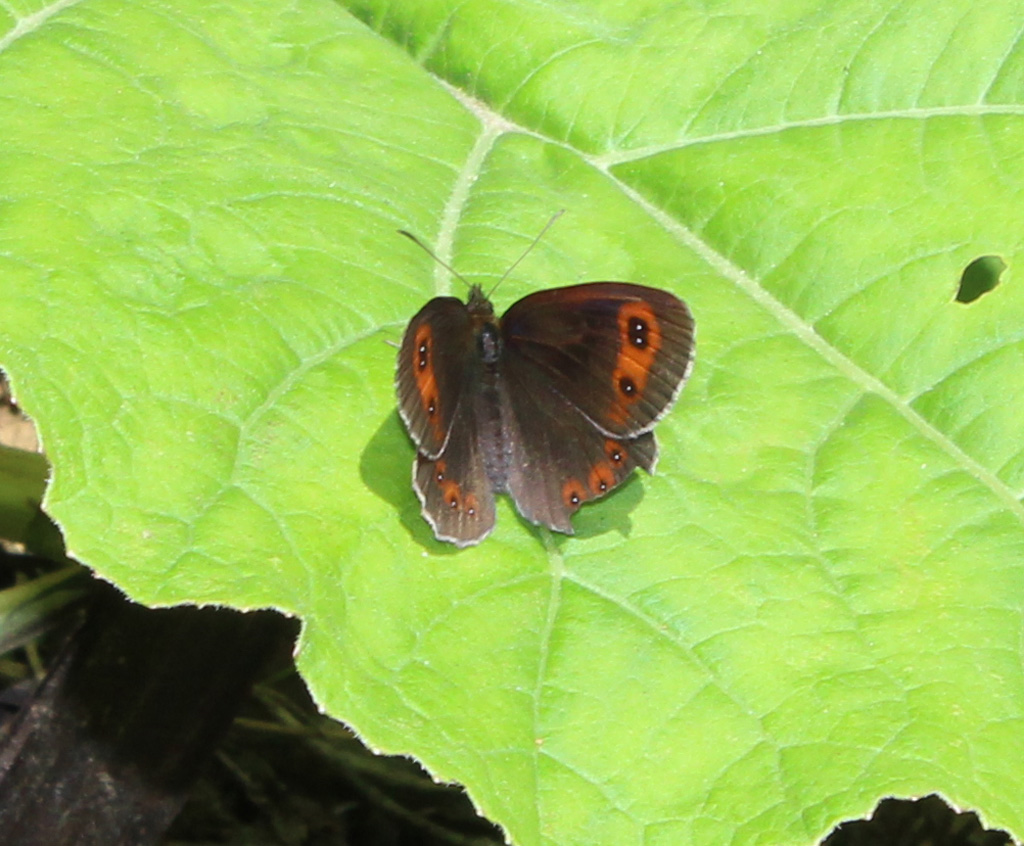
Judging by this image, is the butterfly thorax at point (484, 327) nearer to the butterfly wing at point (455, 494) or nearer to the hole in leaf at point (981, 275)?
the butterfly wing at point (455, 494)

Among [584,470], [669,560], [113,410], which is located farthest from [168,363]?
[669,560]

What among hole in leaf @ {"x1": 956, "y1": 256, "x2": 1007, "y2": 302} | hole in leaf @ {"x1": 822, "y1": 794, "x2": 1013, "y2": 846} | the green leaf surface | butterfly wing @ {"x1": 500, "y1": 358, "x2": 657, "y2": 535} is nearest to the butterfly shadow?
the green leaf surface

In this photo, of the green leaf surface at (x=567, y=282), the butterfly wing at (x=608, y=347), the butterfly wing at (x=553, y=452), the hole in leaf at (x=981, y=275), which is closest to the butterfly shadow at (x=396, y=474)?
the green leaf surface at (x=567, y=282)

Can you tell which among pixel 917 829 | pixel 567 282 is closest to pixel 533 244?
pixel 567 282

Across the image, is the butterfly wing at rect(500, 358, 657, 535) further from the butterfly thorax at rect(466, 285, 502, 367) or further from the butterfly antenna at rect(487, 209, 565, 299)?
the butterfly antenna at rect(487, 209, 565, 299)

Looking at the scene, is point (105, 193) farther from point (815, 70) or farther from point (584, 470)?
point (815, 70)
